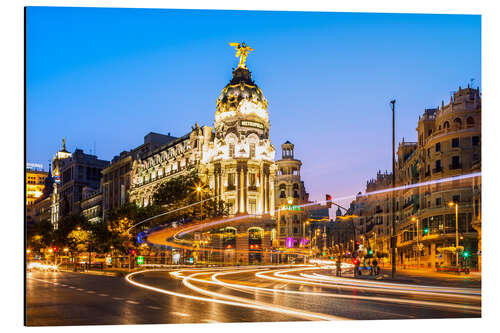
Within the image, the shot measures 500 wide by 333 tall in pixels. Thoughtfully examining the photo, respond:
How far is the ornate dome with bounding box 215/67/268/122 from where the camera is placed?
8656cm

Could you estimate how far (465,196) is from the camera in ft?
199

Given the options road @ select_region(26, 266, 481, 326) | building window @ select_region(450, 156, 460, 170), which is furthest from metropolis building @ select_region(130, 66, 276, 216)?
road @ select_region(26, 266, 481, 326)

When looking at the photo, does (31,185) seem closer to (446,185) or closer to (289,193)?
(446,185)

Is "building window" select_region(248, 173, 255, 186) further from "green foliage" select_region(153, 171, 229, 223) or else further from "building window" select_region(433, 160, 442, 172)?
"building window" select_region(433, 160, 442, 172)

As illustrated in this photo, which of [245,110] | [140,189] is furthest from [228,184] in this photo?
[140,189]

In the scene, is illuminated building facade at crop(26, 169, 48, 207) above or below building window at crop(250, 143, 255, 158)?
below

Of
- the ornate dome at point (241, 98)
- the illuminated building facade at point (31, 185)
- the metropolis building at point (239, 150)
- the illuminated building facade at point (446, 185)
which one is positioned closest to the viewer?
the illuminated building facade at point (31, 185)

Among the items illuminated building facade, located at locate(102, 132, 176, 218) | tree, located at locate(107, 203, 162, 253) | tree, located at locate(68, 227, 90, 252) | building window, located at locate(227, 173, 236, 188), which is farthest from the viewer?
illuminated building facade, located at locate(102, 132, 176, 218)

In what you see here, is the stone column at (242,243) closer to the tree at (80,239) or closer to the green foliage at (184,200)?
the green foliage at (184,200)

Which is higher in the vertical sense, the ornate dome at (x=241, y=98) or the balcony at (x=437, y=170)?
the ornate dome at (x=241, y=98)

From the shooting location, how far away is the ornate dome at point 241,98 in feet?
284

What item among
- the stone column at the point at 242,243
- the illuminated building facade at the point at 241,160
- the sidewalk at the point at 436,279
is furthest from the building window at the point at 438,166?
the stone column at the point at 242,243

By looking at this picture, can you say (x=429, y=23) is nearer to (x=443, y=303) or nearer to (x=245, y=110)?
(x=443, y=303)

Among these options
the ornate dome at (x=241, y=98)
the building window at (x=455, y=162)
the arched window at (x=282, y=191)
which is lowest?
the arched window at (x=282, y=191)
